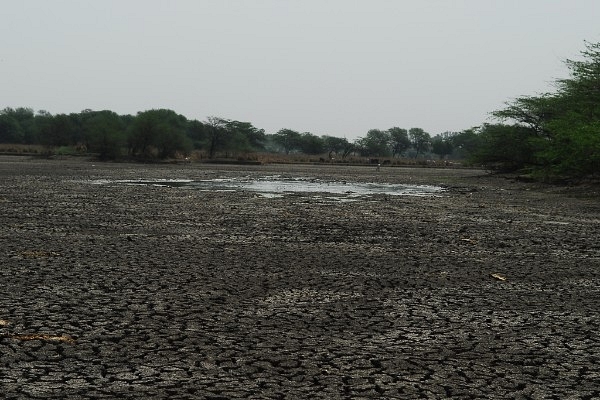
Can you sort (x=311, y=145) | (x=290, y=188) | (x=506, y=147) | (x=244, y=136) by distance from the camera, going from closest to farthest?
(x=290, y=188), (x=506, y=147), (x=244, y=136), (x=311, y=145)

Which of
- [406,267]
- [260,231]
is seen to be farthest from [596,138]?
[406,267]

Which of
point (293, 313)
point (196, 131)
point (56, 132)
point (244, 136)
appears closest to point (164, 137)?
point (56, 132)

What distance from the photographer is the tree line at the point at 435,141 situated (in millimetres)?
34219

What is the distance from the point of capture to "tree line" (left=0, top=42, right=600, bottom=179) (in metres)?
34.2

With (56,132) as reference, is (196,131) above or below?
above

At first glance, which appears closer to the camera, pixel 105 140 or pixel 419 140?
pixel 105 140

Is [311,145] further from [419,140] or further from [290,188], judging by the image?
[290,188]

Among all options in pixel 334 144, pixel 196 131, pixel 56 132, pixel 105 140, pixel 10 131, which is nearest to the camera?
pixel 105 140

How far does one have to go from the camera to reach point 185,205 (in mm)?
19297

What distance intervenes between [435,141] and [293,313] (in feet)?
628

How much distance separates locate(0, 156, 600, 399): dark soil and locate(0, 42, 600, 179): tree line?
2068cm

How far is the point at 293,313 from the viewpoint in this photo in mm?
6102

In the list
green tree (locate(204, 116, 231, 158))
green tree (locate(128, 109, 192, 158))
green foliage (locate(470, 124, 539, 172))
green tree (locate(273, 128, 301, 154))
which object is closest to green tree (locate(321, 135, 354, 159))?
green tree (locate(273, 128, 301, 154))

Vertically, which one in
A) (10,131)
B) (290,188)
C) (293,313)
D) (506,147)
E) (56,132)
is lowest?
(293,313)
